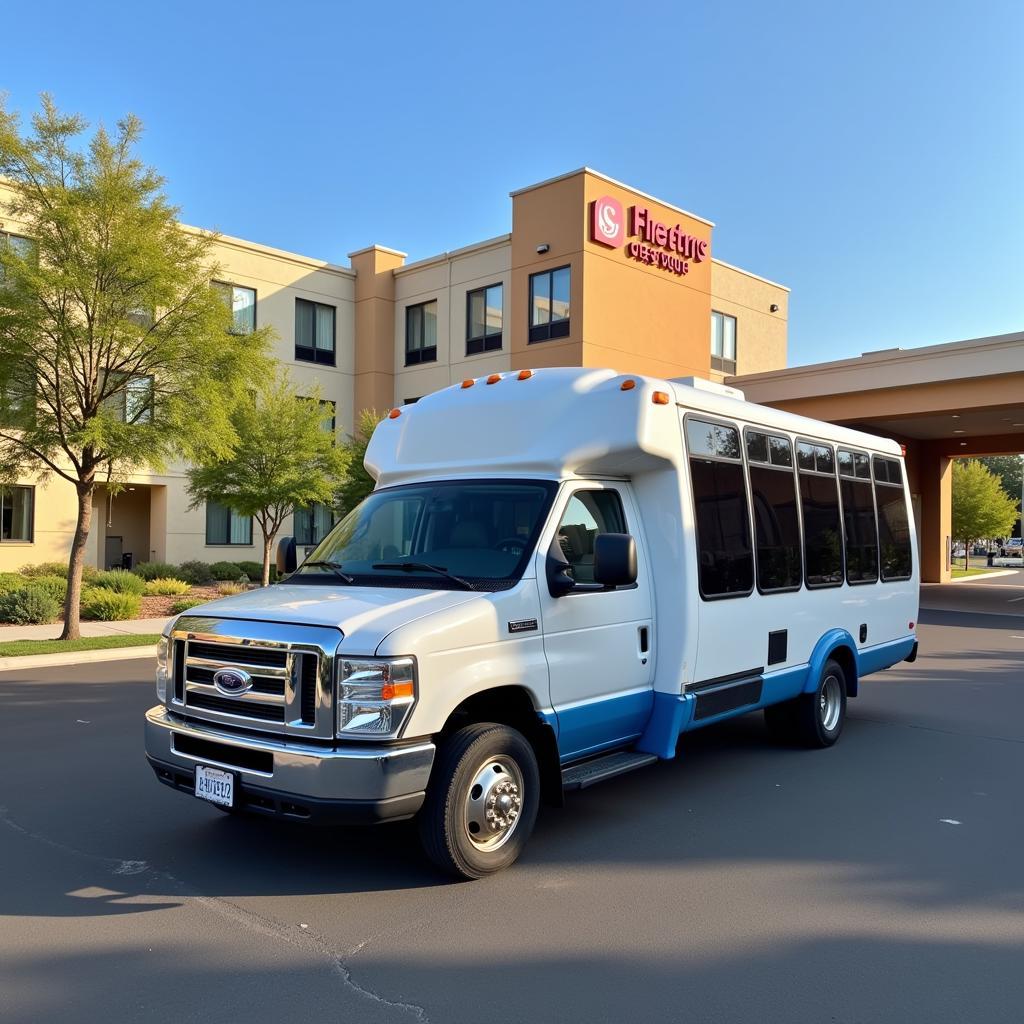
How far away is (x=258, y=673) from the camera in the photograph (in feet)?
15.4

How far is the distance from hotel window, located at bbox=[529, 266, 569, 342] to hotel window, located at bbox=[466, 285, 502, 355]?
202cm

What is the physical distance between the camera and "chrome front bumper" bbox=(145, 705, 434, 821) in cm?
438

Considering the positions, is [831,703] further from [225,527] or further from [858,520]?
[225,527]

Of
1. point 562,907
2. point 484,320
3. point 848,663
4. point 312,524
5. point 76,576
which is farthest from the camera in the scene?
point 312,524

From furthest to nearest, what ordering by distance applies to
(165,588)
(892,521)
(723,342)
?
(723,342)
(165,588)
(892,521)

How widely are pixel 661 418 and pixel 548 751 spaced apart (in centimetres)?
223

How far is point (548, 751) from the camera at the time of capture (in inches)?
209

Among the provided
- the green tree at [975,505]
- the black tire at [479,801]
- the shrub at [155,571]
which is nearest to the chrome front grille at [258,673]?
the black tire at [479,801]

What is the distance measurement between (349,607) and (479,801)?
124cm

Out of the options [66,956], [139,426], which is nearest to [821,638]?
[66,956]

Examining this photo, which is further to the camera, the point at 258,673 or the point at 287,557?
the point at 287,557

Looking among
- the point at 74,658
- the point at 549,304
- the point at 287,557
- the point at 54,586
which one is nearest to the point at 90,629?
the point at 74,658

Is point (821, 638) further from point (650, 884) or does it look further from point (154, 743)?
point (154, 743)

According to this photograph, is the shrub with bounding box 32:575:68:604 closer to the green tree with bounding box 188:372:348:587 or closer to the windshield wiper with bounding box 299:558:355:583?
the green tree with bounding box 188:372:348:587
